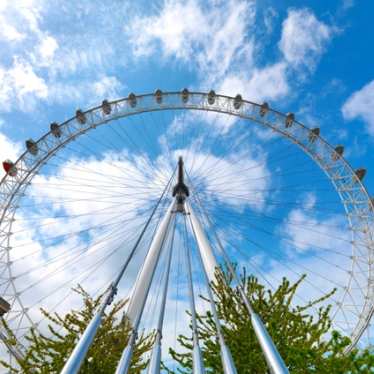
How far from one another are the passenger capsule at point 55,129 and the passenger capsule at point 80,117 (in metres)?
2.19

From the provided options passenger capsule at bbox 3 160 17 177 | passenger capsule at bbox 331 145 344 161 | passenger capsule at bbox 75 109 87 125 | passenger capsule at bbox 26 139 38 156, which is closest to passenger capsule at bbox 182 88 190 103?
passenger capsule at bbox 75 109 87 125

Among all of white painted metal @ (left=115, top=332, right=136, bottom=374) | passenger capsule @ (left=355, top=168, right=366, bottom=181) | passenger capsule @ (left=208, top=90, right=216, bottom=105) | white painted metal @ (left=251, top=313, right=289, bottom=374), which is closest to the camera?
white painted metal @ (left=251, top=313, right=289, bottom=374)

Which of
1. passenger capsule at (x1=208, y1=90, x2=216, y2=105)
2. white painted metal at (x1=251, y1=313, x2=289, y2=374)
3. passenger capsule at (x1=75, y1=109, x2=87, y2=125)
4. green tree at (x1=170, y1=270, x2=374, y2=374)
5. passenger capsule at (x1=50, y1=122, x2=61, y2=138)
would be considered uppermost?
passenger capsule at (x1=208, y1=90, x2=216, y2=105)

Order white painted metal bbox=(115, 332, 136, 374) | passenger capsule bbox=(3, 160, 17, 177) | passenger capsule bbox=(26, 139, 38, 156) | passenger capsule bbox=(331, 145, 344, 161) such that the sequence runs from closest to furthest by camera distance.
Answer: white painted metal bbox=(115, 332, 136, 374), passenger capsule bbox=(3, 160, 17, 177), passenger capsule bbox=(26, 139, 38, 156), passenger capsule bbox=(331, 145, 344, 161)

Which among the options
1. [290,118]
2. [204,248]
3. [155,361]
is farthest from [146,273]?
[290,118]

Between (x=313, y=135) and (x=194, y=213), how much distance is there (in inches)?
831

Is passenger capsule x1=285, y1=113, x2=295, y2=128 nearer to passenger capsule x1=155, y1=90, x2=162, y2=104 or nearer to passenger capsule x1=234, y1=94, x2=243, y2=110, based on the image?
passenger capsule x1=234, y1=94, x2=243, y2=110

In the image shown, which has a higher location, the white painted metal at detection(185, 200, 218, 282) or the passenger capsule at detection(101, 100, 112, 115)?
the passenger capsule at detection(101, 100, 112, 115)

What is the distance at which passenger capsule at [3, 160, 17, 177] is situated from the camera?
3106 centimetres

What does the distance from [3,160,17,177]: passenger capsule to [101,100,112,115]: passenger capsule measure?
10.4 m

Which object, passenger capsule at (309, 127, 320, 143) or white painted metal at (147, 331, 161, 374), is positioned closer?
white painted metal at (147, 331, 161, 374)

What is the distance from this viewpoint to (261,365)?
11555mm

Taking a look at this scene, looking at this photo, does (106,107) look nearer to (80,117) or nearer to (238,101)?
(80,117)

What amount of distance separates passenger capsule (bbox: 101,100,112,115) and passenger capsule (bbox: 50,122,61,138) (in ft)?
16.1
